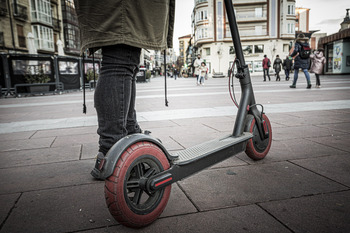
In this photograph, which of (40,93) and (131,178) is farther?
(40,93)

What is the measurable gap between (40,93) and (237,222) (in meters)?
12.4

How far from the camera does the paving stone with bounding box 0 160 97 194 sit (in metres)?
1.65

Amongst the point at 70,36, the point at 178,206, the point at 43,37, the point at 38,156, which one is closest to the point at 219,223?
the point at 178,206

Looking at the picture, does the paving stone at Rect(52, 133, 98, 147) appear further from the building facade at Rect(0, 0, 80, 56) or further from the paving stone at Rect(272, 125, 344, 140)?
the building facade at Rect(0, 0, 80, 56)

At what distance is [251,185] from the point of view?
5.20ft

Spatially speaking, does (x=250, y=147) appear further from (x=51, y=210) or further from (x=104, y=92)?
(x=51, y=210)

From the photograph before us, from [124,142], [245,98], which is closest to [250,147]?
[245,98]

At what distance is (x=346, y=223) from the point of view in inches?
45.4

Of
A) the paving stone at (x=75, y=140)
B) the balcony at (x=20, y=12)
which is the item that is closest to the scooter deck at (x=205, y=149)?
the paving stone at (x=75, y=140)

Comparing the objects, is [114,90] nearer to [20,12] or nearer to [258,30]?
[20,12]

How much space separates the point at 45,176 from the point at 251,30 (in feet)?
150

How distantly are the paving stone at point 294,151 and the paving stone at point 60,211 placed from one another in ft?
4.09

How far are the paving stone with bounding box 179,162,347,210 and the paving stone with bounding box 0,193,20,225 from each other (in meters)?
0.99

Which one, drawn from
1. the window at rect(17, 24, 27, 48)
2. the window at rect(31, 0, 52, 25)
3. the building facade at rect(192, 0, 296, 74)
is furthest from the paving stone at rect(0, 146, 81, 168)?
the building facade at rect(192, 0, 296, 74)
